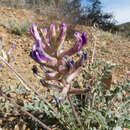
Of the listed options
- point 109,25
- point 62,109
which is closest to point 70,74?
point 62,109

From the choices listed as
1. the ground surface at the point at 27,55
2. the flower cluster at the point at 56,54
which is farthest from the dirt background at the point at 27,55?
the flower cluster at the point at 56,54

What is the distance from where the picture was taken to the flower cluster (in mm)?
1215

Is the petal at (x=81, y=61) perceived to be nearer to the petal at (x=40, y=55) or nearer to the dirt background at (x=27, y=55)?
the petal at (x=40, y=55)

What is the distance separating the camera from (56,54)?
4.35 feet

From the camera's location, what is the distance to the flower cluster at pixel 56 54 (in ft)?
3.99

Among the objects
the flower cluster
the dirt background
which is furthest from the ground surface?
the flower cluster

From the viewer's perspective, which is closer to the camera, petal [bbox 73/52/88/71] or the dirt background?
petal [bbox 73/52/88/71]

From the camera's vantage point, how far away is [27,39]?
5023 mm

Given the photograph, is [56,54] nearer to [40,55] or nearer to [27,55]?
[40,55]

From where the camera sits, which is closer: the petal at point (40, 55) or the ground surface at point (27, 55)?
the petal at point (40, 55)

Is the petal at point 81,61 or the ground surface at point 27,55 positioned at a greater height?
the petal at point 81,61

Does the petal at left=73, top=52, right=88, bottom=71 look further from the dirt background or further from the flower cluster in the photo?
the dirt background

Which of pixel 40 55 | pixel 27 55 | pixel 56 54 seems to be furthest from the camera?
pixel 27 55

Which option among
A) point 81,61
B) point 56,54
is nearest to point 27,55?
point 56,54
